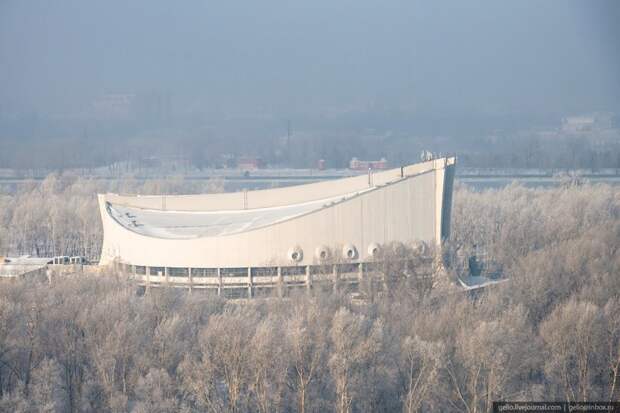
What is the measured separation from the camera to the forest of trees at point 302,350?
43.8 feet

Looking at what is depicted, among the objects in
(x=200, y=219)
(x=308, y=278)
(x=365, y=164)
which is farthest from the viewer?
(x=365, y=164)

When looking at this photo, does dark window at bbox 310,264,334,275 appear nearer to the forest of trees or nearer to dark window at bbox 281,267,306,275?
dark window at bbox 281,267,306,275

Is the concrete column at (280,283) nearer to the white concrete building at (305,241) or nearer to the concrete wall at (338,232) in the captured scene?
the white concrete building at (305,241)

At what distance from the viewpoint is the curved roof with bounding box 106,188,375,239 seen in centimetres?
2236

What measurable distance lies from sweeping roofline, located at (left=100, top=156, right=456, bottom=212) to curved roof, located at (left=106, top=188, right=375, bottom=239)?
0.16 meters

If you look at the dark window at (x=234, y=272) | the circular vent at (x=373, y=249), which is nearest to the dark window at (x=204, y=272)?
the dark window at (x=234, y=272)

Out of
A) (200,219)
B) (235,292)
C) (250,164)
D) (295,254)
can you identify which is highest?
(250,164)

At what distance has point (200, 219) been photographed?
79.7ft

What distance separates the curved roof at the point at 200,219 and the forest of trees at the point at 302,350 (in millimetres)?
4372

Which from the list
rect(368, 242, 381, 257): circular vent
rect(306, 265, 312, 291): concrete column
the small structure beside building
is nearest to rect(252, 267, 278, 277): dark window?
rect(306, 265, 312, 291): concrete column

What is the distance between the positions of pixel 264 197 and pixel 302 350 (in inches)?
449

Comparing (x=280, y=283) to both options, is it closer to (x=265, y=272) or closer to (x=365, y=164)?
(x=265, y=272)

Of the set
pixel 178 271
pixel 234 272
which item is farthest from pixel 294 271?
pixel 178 271

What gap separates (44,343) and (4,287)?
2.47m
